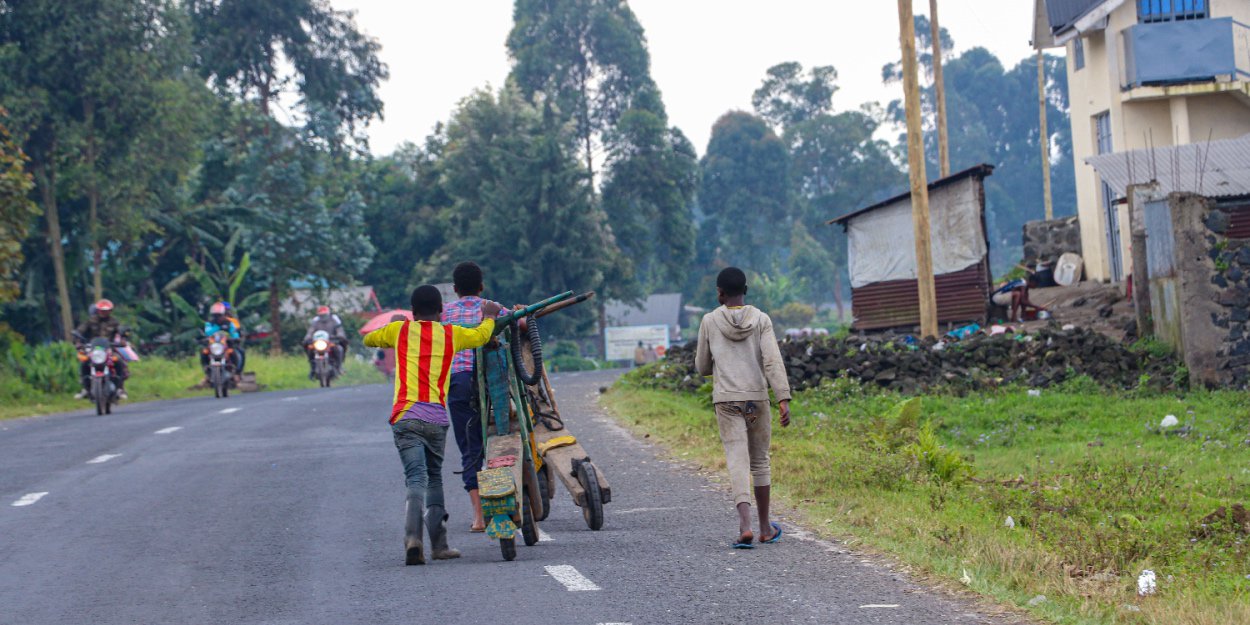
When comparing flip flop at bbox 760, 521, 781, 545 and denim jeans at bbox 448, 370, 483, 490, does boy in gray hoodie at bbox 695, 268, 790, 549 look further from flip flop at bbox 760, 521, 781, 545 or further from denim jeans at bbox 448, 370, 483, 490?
denim jeans at bbox 448, 370, 483, 490

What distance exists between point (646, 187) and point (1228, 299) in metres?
51.6

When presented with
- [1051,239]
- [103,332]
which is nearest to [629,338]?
[1051,239]

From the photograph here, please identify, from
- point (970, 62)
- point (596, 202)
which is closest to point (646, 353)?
point (596, 202)

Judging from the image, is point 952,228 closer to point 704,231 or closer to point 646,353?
point 646,353

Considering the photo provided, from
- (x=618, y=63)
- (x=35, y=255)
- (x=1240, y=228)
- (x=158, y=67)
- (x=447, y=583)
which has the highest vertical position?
(x=618, y=63)

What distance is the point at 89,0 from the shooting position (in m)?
30.6

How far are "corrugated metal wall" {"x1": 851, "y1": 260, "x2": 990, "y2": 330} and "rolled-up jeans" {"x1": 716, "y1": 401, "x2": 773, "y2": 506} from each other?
20278 mm

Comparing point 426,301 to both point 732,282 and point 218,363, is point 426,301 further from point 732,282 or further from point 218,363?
point 218,363

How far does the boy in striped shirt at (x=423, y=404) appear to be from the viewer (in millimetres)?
8133

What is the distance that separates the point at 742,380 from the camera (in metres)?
8.71

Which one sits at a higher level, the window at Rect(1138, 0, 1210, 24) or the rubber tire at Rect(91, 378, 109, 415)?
the window at Rect(1138, 0, 1210, 24)

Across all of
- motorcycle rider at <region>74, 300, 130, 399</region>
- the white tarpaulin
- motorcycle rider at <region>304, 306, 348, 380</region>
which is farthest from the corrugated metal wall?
motorcycle rider at <region>74, 300, 130, 399</region>

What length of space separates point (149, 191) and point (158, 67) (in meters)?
5.80

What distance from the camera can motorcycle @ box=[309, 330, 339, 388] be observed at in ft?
111
